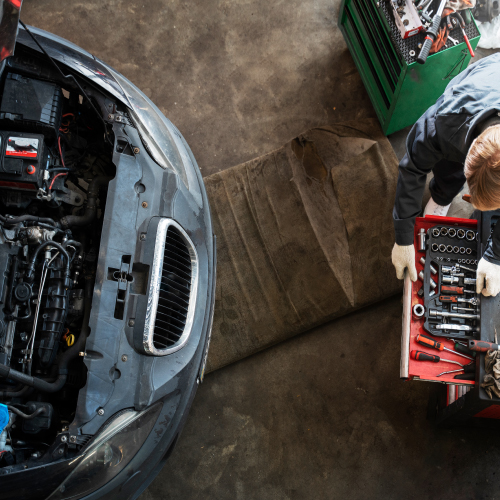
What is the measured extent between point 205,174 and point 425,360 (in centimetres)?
185

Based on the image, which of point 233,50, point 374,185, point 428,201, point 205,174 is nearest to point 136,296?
point 205,174

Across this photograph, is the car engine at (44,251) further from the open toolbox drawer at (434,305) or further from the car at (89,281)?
the open toolbox drawer at (434,305)

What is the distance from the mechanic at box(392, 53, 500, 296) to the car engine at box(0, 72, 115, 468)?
1468mm

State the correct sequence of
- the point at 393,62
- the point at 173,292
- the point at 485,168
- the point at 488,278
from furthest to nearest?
the point at 393,62 → the point at 488,278 → the point at 173,292 → the point at 485,168

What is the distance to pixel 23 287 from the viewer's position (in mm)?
2051

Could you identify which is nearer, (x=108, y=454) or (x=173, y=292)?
(x=108, y=454)

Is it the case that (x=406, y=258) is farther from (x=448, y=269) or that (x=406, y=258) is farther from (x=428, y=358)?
(x=428, y=358)


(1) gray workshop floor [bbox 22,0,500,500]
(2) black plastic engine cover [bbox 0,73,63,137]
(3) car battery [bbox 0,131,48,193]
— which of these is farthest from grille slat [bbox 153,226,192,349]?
(1) gray workshop floor [bbox 22,0,500,500]

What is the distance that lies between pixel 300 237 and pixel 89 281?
53.0 inches

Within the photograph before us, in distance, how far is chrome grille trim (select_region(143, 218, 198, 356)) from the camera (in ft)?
6.62

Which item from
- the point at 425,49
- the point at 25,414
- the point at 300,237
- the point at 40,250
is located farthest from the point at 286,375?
the point at 425,49

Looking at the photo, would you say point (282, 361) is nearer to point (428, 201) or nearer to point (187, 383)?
point (187, 383)

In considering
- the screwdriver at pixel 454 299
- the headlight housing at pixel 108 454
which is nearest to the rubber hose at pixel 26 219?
the headlight housing at pixel 108 454

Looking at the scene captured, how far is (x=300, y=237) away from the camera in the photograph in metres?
3.06
